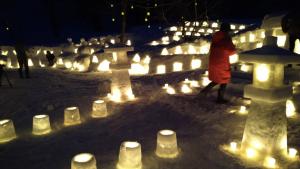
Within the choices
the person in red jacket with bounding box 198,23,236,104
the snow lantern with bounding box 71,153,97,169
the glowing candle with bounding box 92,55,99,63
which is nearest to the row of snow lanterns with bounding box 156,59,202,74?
the glowing candle with bounding box 92,55,99,63

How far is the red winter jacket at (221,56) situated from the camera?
698 cm

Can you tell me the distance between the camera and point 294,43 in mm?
8289

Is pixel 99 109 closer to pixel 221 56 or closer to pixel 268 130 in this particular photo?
pixel 221 56

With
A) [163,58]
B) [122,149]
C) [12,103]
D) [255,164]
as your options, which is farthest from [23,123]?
[163,58]

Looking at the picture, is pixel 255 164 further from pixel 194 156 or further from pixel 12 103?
pixel 12 103

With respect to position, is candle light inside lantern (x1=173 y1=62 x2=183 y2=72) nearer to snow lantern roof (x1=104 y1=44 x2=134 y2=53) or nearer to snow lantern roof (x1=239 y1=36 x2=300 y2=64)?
snow lantern roof (x1=104 y1=44 x2=134 y2=53)

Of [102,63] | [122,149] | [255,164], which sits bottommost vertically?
[255,164]

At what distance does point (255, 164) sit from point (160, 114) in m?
3.00

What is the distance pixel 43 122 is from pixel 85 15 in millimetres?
28144

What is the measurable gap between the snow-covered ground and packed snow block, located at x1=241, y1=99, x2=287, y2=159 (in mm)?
489

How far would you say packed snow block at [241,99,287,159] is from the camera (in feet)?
16.0

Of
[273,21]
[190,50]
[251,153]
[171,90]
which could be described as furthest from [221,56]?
[190,50]

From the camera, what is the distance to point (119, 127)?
6.70m

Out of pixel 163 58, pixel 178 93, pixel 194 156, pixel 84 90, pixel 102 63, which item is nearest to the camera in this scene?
pixel 194 156
